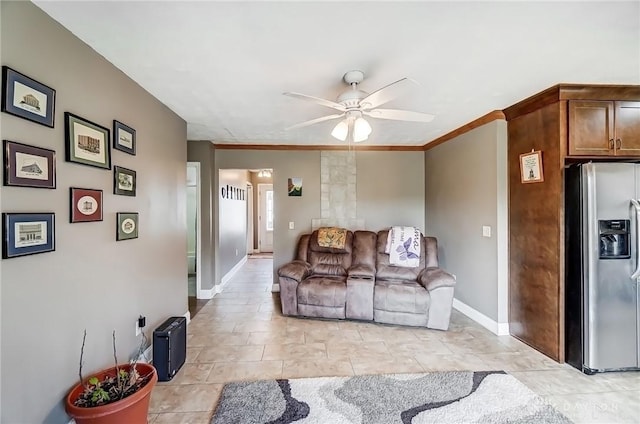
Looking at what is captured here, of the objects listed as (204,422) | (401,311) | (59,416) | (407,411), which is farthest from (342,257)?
(59,416)

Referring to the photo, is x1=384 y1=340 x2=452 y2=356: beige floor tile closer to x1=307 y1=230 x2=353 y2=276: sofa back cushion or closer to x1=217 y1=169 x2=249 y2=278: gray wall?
x1=307 y1=230 x2=353 y2=276: sofa back cushion

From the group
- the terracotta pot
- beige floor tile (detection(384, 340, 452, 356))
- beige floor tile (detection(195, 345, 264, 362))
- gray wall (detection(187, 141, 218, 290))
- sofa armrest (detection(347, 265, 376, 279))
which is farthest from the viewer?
gray wall (detection(187, 141, 218, 290))

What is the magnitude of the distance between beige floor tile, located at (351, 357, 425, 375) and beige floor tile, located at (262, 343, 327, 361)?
34cm

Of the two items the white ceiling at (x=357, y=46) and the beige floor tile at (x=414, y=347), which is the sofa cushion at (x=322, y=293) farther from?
the white ceiling at (x=357, y=46)

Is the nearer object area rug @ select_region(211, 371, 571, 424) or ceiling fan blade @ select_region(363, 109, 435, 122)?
area rug @ select_region(211, 371, 571, 424)

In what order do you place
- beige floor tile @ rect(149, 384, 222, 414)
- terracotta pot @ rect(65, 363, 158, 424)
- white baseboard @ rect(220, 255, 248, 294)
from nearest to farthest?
terracotta pot @ rect(65, 363, 158, 424)
beige floor tile @ rect(149, 384, 222, 414)
white baseboard @ rect(220, 255, 248, 294)

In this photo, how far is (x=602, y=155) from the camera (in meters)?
2.65

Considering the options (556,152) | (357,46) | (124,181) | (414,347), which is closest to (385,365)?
(414,347)

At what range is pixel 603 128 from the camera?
2.65m

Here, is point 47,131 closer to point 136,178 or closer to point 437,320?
point 136,178

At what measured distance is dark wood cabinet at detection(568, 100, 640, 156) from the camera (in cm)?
262

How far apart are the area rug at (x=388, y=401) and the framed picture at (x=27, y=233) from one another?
1.45 m

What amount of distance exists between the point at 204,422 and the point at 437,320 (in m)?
2.58

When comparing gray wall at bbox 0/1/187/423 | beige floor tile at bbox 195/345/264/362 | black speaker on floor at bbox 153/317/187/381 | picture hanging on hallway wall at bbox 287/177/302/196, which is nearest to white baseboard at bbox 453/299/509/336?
beige floor tile at bbox 195/345/264/362
